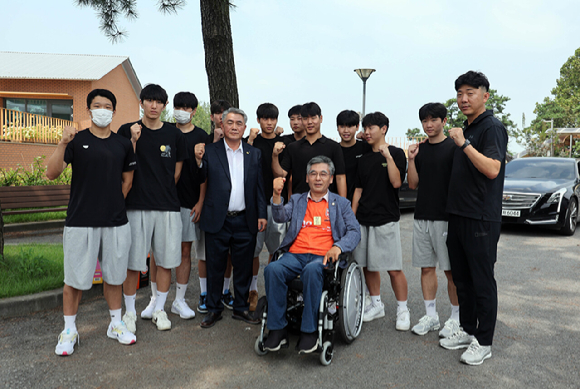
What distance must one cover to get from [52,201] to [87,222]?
7684 millimetres

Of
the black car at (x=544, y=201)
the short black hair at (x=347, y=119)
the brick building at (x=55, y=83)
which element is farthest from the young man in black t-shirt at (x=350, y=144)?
the brick building at (x=55, y=83)

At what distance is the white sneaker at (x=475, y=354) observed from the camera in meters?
3.57

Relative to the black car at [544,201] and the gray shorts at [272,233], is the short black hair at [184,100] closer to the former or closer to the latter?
the gray shorts at [272,233]

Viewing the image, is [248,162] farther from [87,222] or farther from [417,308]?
[417,308]

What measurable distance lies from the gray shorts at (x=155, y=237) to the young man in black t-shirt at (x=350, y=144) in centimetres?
183

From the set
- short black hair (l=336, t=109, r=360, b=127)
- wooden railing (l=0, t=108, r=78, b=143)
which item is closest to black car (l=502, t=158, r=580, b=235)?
short black hair (l=336, t=109, r=360, b=127)

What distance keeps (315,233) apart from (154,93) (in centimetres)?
199

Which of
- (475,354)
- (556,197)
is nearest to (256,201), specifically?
(475,354)

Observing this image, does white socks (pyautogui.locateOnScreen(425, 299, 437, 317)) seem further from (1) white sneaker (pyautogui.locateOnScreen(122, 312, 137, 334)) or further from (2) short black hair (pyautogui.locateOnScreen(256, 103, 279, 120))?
(1) white sneaker (pyautogui.locateOnScreen(122, 312, 137, 334))

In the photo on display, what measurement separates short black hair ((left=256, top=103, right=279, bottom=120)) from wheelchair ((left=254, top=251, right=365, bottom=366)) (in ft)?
5.49

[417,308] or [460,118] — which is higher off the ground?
[460,118]

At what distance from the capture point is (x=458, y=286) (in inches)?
156

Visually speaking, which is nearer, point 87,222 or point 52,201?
point 87,222

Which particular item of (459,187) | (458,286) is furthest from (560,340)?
(459,187)
